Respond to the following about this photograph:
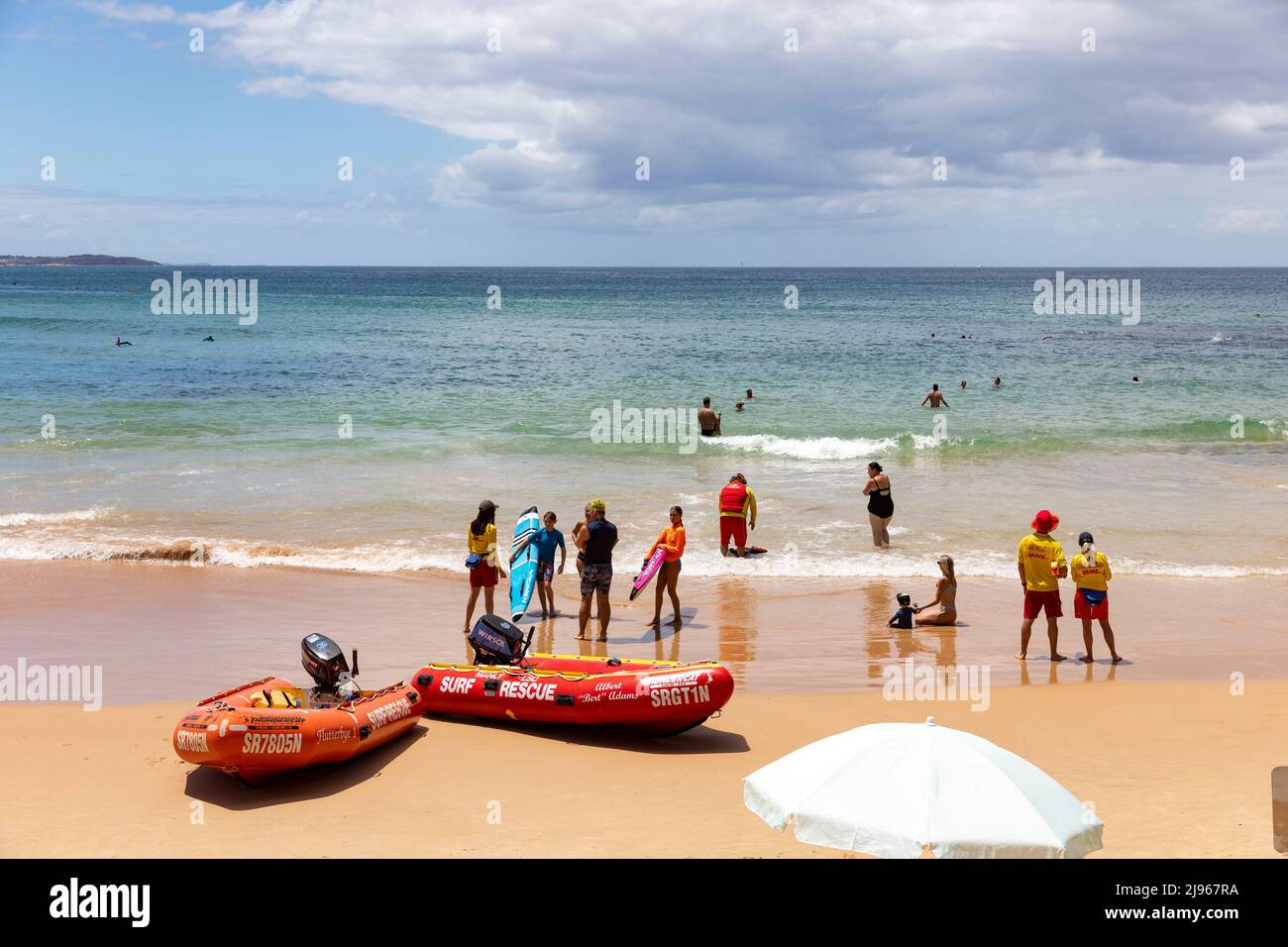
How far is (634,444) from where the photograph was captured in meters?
25.0

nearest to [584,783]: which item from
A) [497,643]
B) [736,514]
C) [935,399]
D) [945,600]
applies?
[497,643]

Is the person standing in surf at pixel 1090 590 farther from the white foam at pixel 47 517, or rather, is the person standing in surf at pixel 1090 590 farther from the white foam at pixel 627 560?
the white foam at pixel 47 517

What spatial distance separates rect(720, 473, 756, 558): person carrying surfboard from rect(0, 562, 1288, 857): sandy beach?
1.28 meters

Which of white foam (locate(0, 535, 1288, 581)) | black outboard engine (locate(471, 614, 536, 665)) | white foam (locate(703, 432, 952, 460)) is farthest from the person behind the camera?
white foam (locate(703, 432, 952, 460))

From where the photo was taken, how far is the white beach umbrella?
5.68 metres

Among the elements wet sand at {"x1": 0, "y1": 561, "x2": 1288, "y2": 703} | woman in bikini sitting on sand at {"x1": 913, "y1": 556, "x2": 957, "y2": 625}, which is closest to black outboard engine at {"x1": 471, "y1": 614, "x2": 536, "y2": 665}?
wet sand at {"x1": 0, "y1": 561, "x2": 1288, "y2": 703}

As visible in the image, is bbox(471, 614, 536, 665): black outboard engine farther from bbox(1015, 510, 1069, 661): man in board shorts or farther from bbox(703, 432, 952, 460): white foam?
bbox(703, 432, 952, 460): white foam

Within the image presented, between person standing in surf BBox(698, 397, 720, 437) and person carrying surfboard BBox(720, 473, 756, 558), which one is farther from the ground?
person standing in surf BBox(698, 397, 720, 437)

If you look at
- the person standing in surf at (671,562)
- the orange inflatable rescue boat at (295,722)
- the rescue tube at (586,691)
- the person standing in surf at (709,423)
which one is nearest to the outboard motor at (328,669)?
the orange inflatable rescue boat at (295,722)

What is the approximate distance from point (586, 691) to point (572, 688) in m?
0.13

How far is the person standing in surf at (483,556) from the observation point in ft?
40.3

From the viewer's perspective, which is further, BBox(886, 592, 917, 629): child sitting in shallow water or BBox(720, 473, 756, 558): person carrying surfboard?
BBox(720, 473, 756, 558): person carrying surfboard

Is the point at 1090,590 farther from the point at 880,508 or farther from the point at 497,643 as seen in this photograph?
the point at 497,643

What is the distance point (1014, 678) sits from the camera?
1092 centimetres
